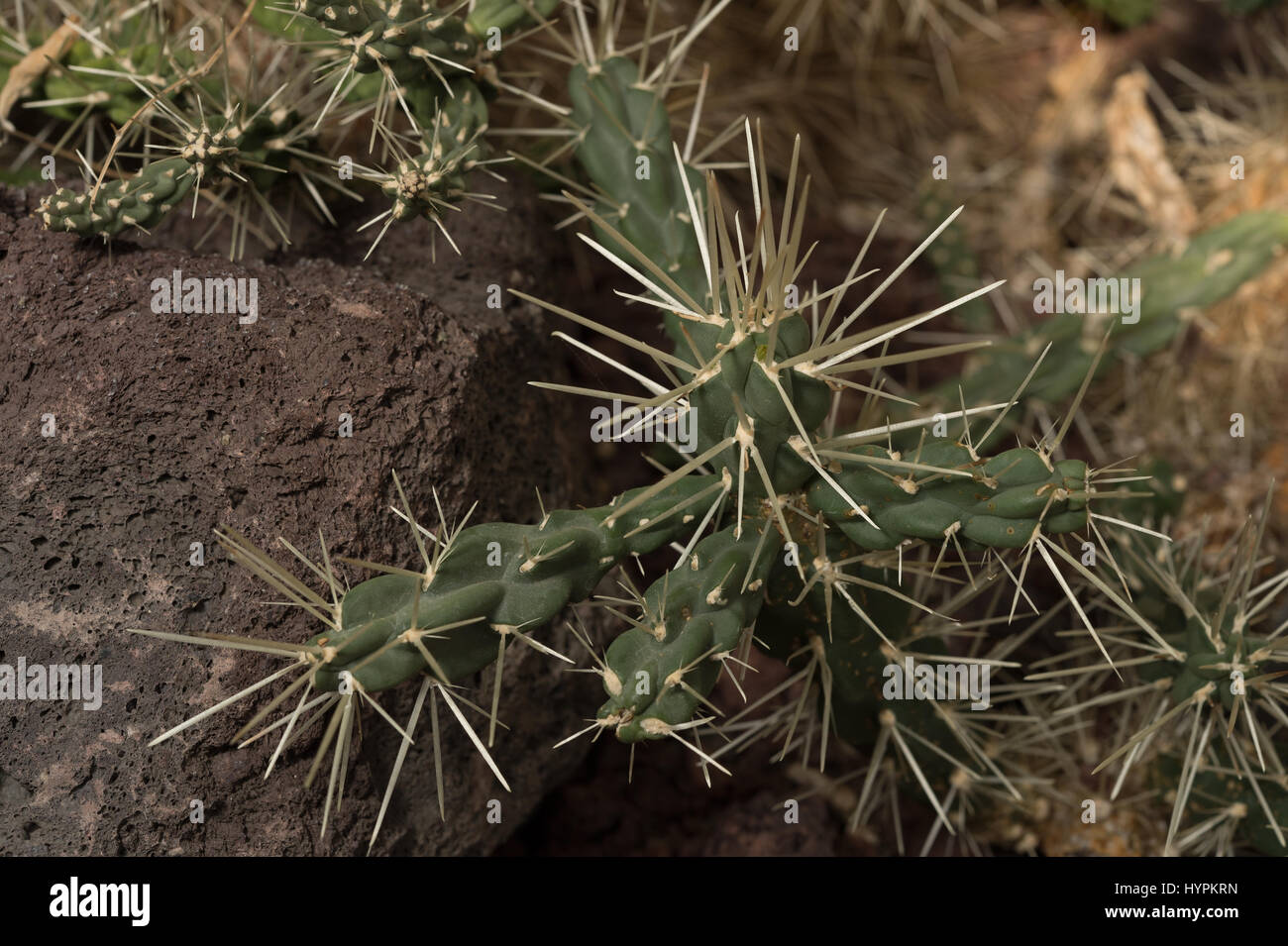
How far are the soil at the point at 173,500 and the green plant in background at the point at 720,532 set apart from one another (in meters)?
0.08

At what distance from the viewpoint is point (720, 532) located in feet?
5.72

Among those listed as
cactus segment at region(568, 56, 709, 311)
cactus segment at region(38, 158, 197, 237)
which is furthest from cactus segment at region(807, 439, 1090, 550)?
cactus segment at region(38, 158, 197, 237)

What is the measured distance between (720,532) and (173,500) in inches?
33.7

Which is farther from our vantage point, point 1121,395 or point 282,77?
point 1121,395

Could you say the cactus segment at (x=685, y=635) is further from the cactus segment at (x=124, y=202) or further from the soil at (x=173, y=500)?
the cactus segment at (x=124, y=202)

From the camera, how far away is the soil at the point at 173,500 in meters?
1.76

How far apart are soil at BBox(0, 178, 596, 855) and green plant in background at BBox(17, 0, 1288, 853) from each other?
8 centimetres

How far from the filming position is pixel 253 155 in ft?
6.60

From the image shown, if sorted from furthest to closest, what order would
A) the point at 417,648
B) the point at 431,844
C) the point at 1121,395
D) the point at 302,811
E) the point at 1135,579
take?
the point at 1121,395 → the point at 1135,579 → the point at 431,844 → the point at 302,811 → the point at 417,648

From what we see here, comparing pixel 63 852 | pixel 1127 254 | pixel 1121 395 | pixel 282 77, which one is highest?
pixel 282 77

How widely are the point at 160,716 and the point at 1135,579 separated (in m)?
1.74

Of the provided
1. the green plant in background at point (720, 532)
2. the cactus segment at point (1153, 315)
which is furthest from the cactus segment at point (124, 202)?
the cactus segment at point (1153, 315)
